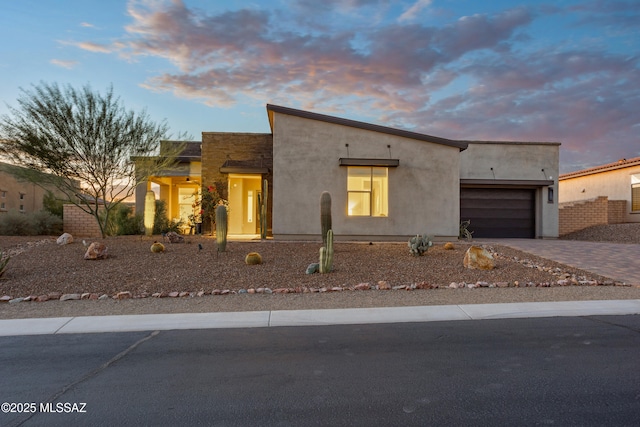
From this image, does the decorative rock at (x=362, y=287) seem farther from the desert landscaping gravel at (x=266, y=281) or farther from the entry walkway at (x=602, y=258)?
the entry walkway at (x=602, y=258)

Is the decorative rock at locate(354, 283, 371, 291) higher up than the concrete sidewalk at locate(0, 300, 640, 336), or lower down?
higher up

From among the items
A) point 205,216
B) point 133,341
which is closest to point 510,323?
point 133,341

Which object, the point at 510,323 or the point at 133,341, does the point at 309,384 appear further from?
the point at 510,323

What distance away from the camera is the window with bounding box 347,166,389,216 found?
15914 mm

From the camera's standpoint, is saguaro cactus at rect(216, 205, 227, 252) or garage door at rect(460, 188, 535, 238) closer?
saguaro cactus at rect(216, 205, 227, 252)

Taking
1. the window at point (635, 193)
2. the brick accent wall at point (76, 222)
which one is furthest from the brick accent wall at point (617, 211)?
the brick accent wall at point (76, 222)

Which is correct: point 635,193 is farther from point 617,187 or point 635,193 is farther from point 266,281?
point 266,281

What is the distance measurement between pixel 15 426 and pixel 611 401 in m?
4.64

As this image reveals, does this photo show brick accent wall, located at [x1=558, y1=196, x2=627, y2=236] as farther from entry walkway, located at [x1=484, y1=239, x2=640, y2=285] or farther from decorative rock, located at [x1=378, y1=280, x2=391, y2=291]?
decorative rock, located at [x1=378, y1=280, x2=391, y2=291]

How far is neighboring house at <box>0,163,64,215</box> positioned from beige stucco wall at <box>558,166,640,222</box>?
1278 inches

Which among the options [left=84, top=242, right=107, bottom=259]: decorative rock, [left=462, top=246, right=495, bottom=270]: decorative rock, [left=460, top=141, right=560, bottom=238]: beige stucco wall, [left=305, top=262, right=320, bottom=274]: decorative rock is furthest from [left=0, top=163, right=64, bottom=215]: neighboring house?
[left=462, top=246, right=495, bottom=270]: decorative rock

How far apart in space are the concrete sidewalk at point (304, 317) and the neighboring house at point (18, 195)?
75.7 ft

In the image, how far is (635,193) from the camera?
2291 centimetres

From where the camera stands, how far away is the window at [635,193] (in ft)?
74.6
